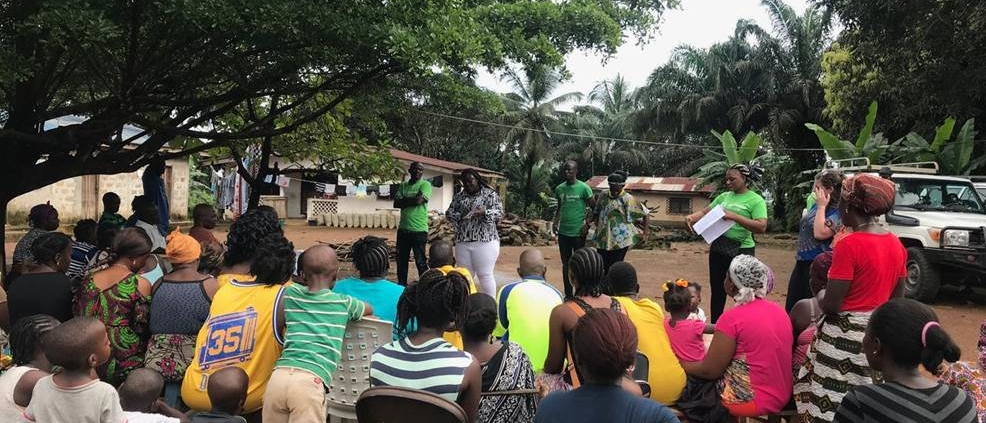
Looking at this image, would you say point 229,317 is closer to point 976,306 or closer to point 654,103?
point 976,306

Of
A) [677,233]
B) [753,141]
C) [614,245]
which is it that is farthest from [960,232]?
[677,233]

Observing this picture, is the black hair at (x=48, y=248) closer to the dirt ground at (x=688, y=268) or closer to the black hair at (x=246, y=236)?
the black hair at (x=246, y=236)

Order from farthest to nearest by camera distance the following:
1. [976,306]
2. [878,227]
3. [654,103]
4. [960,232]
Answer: [654,103]
[976,306]
[960,232]
[878,227]

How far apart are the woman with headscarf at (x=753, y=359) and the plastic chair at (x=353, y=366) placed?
5.33 feet

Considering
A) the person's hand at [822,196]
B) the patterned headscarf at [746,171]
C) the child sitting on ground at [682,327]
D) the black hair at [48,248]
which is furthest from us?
the patterned headscarf at [746,171]

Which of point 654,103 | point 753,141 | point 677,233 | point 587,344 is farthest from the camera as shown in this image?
point 654,103

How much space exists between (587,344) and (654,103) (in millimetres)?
32423

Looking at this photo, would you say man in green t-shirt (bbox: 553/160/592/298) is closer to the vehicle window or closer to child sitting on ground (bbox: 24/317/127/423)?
the vehicle window

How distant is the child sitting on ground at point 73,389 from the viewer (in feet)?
7.99

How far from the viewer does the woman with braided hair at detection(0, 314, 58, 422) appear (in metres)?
2.67

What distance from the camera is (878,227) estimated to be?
3270 mm

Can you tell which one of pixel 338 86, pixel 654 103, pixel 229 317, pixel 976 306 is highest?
pixel 654 103

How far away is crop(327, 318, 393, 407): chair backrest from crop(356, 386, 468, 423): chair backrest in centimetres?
79

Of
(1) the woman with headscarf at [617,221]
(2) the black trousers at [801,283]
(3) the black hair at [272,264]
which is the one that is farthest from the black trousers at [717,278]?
(3) the black hair at [272,264]
